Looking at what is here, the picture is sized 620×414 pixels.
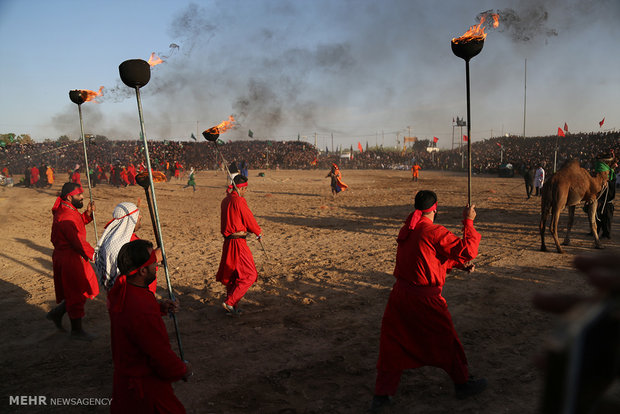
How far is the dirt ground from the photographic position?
3920mm

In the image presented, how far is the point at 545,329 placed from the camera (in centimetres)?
514

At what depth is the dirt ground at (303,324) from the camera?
3920mm

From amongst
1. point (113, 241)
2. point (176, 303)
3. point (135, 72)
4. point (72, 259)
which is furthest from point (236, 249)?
point (135, 72)

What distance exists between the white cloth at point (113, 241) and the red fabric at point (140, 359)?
6.09ft

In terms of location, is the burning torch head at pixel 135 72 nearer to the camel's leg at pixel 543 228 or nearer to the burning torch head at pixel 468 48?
the burning torch head at pixel 468 48

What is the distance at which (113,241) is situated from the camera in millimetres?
4273

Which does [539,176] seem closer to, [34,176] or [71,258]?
[71,258]

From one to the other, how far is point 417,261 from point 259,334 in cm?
267

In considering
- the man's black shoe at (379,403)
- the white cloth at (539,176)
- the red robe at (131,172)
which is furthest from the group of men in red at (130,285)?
the red robe at (131,172)

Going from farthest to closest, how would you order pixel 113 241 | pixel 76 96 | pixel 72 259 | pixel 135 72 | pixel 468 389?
pixel 76 96
pixel 72 259
pixel 113 241
pixel 135 72
pixel 468 389

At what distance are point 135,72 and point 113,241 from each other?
1.76 metres

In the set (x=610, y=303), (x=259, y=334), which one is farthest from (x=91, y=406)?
(x=610, y=303)

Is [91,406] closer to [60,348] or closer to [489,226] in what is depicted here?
[60,348]

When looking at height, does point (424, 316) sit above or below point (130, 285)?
below
